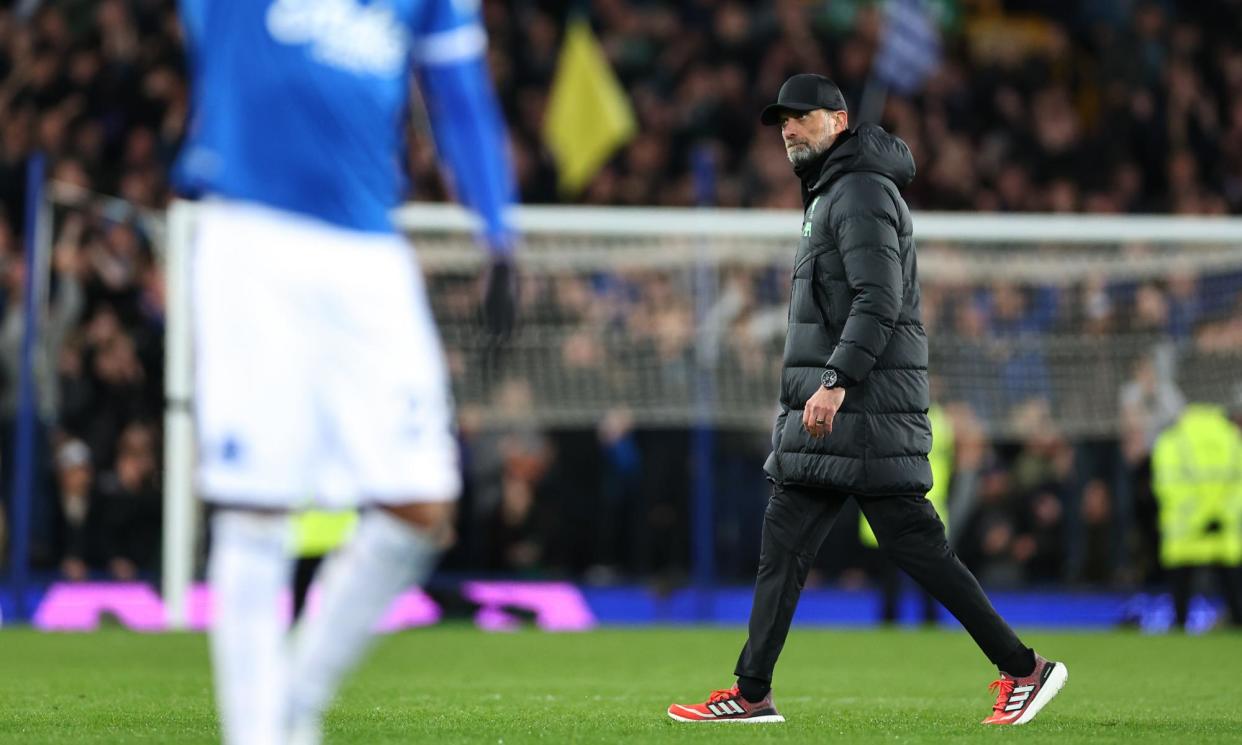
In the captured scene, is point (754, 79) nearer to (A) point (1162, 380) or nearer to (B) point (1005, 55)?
(B) point (1005, 55)

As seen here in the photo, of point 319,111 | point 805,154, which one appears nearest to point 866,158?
point 805,154

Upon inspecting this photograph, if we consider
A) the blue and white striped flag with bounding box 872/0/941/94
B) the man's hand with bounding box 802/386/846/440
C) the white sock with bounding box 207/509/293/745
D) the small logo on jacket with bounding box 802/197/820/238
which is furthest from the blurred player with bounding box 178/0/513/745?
the blue and white striped flag with bounding box 872/0/941/94

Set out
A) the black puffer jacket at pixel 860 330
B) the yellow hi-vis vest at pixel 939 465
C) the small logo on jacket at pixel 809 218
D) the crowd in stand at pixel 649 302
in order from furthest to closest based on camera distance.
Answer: the crowd in stand at pixel 649 302
the yellow hi-vis vest at pixel 939 465
the small logo on jacket at pixel 809 218
the black puffer jacket at pixel 860 330

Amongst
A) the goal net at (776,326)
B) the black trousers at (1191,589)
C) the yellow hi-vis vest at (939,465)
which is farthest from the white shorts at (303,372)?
the black trousers at (1191,589)

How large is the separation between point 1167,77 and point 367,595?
19.0m

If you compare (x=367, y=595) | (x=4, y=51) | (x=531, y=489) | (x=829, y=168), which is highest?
(x=4, y=51)

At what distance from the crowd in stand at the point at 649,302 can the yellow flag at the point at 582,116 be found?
1.10 feet

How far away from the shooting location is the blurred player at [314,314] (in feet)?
12.6

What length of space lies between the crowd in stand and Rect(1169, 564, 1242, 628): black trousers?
1082 mm

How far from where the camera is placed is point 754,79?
20609mm

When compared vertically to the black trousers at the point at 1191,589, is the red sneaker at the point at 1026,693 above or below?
above

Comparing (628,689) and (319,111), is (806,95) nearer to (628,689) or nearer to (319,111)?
(319,111)

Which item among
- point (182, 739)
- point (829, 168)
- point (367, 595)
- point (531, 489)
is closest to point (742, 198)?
point (531, 489)

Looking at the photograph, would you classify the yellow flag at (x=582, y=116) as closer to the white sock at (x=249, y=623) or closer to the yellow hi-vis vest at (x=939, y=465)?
the yellow hi-vis vest at (x=939, y=465)
